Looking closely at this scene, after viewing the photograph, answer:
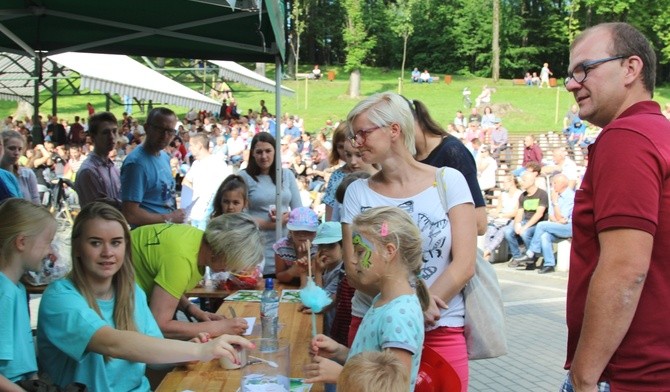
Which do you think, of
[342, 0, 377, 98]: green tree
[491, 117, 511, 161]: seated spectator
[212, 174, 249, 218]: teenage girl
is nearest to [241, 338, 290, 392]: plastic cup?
[212, 174, 249, 218]: teenage girl

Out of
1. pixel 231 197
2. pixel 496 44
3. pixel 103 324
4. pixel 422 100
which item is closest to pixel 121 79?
pixel 231 197

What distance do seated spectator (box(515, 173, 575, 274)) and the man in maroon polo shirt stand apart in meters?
9.11

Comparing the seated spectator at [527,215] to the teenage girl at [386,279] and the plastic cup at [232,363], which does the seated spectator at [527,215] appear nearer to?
the plastic cup at [232,363]

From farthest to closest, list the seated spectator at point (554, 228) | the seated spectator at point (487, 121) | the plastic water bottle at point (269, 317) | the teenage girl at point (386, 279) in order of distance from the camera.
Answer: the seated spectator at point (487, 121), the seated spectator at point (554, 228), the plastic water bottle at point (269, 317), the teenage girl at point (386, 279)

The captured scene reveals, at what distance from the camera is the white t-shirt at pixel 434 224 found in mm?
2832

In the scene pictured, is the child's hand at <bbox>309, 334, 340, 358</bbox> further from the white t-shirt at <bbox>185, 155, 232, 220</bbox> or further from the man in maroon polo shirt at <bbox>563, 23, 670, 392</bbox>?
the white t-shirt at <bbox>185, 155, 232, 220</bbox>

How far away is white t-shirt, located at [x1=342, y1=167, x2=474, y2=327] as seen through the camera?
2.83 metres

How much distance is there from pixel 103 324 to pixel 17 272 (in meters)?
0.43

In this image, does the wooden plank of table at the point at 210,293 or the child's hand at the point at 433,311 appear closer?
the child's hand at the point at 433,311

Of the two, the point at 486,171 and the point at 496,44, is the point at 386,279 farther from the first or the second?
the point at 496,44

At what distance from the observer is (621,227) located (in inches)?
74.6

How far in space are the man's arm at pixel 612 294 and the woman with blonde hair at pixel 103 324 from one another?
1278 mm

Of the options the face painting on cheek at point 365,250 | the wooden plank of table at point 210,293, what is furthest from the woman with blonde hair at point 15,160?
the face painting on cheek at point 365,250

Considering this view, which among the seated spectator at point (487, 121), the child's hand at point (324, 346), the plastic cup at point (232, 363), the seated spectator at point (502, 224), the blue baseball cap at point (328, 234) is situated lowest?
the seated spectator at point (502, 224)
